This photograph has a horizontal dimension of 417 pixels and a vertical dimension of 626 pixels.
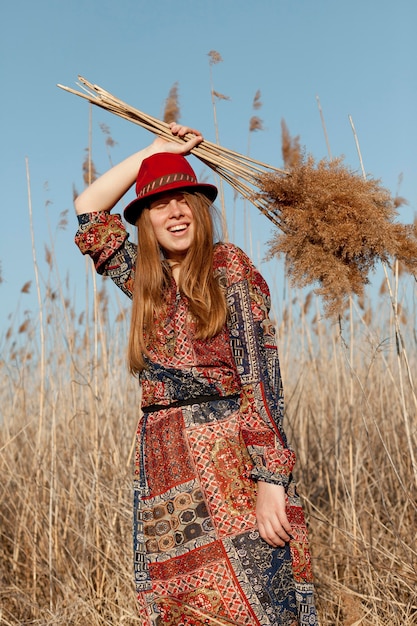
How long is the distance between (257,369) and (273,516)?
0.34m

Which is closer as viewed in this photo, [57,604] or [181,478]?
[181,478]

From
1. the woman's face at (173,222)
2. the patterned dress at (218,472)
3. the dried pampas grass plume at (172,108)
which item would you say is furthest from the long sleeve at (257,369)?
the dried pampas grass plume at (172,108)

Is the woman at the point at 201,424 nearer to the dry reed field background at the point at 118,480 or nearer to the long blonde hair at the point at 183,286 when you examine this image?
the long blonde hair at the point at 183,286

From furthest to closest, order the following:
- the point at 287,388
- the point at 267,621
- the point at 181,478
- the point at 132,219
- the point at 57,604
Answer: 1. the point at 287,388
2. the point at 57,604
3. the point at 132,219
4. the point at 181,478
5. the point at 267,621

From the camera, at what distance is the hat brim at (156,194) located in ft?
6.31

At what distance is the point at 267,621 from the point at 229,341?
2.12 feet

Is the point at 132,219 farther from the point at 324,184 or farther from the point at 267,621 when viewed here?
the point at 267,621

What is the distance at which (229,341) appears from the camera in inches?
72.6

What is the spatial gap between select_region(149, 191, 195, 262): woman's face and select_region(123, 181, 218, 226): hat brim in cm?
→ 2

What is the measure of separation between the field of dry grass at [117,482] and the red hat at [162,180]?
0.85 meters

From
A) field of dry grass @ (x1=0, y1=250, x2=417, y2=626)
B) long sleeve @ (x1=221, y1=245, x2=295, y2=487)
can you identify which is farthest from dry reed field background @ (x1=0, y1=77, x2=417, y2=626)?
long sleeve @ (x1=221, y1=245, x2=295, y2=487)

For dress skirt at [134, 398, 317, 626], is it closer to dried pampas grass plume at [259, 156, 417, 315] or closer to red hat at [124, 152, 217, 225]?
dried pampas grass plume at [259, 156, 417, 315]

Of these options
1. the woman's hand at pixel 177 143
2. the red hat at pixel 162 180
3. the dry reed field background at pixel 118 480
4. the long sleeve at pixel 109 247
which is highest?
the woman's hand at pixel 177 143

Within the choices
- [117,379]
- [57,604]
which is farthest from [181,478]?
[117,379]
